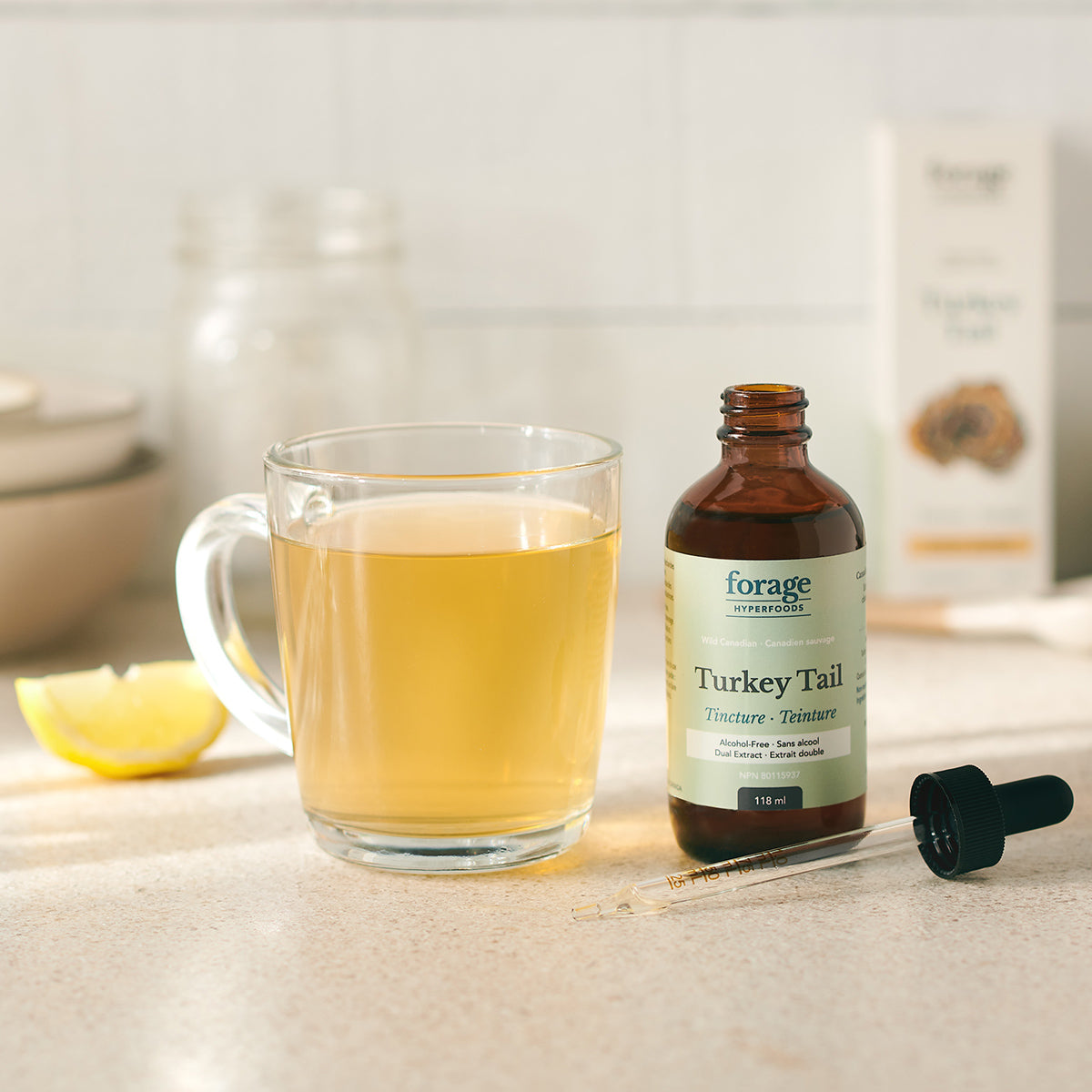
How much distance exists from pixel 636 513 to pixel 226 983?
2.35 ft

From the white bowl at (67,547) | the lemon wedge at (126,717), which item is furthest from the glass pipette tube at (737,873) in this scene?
the white bowl at (67,547)

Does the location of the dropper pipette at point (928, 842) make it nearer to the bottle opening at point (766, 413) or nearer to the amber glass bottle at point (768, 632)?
the amber glass bottle at point (768, 632)

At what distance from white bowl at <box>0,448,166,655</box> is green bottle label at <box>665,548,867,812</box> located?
20.0 inches

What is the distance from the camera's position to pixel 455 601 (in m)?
0.57

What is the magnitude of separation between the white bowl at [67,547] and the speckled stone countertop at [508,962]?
0.23 m

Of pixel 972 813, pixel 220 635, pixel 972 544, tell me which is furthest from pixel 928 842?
pixel 972 544

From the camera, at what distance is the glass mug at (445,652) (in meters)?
0.58

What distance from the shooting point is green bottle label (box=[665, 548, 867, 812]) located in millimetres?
564

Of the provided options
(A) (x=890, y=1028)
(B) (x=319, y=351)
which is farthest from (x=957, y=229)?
(A) (x=890, y=1028)

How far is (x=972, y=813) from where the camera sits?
57 cm

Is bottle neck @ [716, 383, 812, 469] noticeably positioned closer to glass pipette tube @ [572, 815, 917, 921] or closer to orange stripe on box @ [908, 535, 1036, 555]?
glass pipette tube @ [572, 815, 917, 921]

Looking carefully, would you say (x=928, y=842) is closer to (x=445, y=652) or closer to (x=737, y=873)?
(x=737, y=873)

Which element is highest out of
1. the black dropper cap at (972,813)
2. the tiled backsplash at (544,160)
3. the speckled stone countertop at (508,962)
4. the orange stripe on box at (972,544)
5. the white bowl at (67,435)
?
the tiled backsplash at (544,160)

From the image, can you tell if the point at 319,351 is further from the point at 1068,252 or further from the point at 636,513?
the point at 1068,252
